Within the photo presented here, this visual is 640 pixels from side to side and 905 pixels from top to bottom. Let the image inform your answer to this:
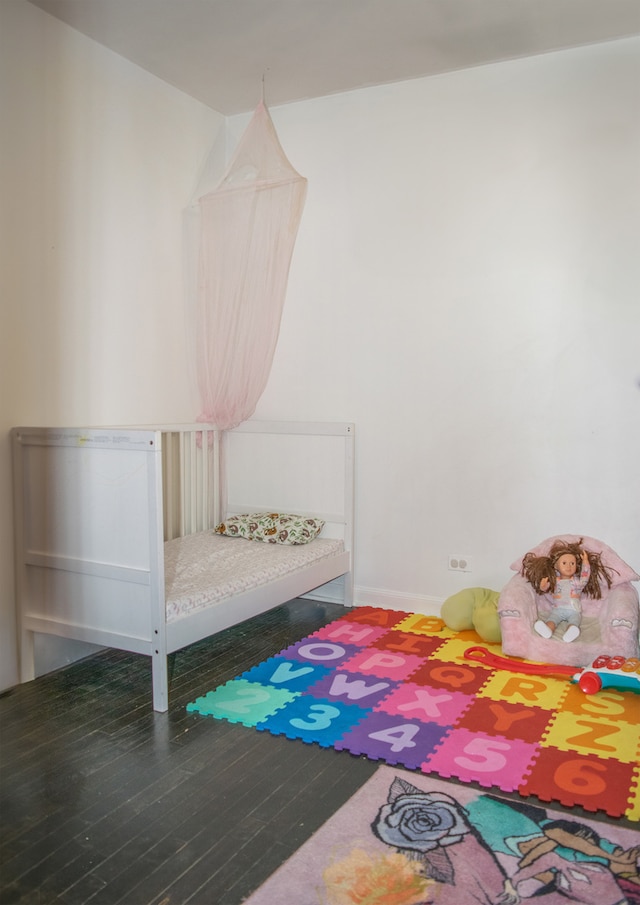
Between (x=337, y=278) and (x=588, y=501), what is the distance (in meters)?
1.80

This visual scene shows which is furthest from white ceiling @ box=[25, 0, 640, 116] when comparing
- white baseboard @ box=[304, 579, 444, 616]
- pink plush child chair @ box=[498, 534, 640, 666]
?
white baseboard @ box=[304, 579, 444, 616]

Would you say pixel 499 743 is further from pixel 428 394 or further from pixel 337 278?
pixel 337 278

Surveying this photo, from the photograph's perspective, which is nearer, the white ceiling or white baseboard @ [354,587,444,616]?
the white ceiling

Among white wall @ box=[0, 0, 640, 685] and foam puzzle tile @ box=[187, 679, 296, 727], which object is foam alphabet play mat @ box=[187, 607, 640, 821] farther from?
white wall @ box=[0, 0, 640, 685]

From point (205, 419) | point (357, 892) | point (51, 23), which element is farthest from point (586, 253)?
point (357, 892)

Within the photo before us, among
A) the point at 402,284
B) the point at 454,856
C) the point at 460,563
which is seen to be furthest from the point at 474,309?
the point at 454,856

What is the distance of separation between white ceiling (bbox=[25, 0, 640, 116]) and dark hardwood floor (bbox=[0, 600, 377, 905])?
9.16ft

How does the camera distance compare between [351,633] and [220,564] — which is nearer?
[220,564]

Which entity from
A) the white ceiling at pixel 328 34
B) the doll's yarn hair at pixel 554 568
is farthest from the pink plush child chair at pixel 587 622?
the white ceiling at pixel 328 34

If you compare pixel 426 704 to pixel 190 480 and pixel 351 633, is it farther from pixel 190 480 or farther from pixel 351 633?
pixel 190 480

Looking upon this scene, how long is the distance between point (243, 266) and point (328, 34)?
114cm

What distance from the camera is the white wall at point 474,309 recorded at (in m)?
3.40

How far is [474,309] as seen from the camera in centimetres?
372

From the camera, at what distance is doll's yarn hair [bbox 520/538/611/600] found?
3.30 meters
